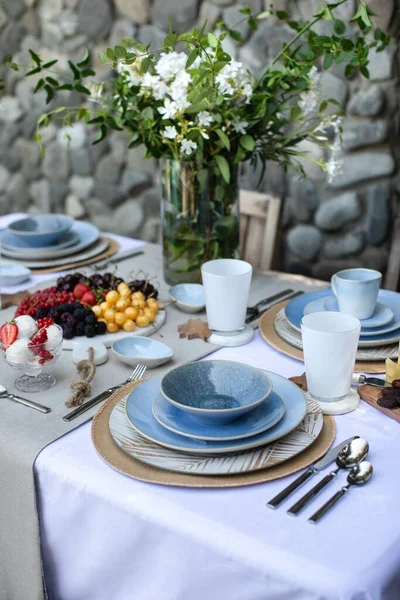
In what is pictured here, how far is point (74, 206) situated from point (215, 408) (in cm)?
262

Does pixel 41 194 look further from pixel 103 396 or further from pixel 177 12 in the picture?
pixel 103 396

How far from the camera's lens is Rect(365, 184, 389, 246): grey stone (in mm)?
2592

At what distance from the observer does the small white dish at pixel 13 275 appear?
1724 mm

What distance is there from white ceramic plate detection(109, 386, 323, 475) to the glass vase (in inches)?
25.1

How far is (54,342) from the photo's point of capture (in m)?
1.17

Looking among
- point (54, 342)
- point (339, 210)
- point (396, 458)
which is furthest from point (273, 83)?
point (339, 210)

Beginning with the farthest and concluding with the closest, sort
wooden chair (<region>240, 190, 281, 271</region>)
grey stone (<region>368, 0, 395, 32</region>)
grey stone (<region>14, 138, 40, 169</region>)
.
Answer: grey stone (<region>14, 138, 40, 169</region>) → grey stone (<region>368, 0, 395, 32</region>) → wooden chair (<region>240, 190, 281, 271</region>)

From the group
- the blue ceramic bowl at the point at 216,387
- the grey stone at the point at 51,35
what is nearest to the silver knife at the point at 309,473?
the blue ceramic bowl at the point at 216,387

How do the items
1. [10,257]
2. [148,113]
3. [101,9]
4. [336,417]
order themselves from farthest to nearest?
[101,9] → [10,257] → [148,113] → [336,417]

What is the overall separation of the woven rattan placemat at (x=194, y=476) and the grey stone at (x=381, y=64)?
5.55 ft

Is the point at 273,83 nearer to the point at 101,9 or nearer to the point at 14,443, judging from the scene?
the point at 14,443

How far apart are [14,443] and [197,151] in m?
0.73

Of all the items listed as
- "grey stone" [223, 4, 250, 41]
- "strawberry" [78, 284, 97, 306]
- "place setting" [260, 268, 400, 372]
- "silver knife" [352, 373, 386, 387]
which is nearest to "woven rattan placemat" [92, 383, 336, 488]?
"silver knife" [352, 373, 386, 387]

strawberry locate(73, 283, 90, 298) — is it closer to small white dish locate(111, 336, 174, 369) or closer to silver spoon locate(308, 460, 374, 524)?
small white dish locate(111, 336, 174, 369)
